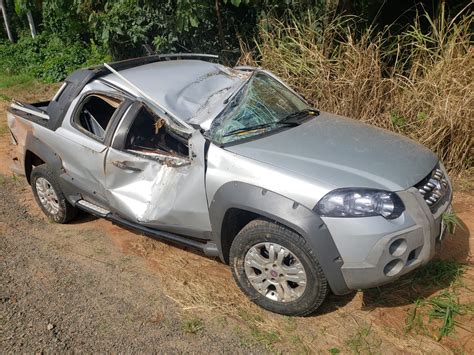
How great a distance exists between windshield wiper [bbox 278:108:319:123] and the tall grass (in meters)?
2.00

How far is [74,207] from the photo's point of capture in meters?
4.74

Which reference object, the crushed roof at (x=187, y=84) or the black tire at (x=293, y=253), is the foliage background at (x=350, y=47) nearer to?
Answer: the crushed roof at (x=187, y=84)

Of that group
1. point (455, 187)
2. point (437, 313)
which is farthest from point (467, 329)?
point (455, 187)

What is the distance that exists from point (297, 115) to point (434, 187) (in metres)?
1.28

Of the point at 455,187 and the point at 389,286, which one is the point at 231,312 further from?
the point at 455,187

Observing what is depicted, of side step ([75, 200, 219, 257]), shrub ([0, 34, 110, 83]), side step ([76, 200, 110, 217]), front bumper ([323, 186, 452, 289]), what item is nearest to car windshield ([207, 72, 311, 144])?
side step ([75, 200, 219, 257])

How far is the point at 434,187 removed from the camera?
3301 millimetres

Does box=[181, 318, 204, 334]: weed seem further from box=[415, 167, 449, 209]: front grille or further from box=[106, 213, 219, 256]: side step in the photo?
box=[415, 167, 449, 209]: front grille

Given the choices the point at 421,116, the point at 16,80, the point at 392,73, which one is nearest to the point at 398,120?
the point at 421,116

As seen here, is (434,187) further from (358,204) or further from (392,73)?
(392,73)

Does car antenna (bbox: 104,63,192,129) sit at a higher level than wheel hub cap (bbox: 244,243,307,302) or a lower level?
higher

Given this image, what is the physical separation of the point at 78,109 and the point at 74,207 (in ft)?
3.41

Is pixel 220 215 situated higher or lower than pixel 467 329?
higher

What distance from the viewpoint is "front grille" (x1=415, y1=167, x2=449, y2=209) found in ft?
10.4
